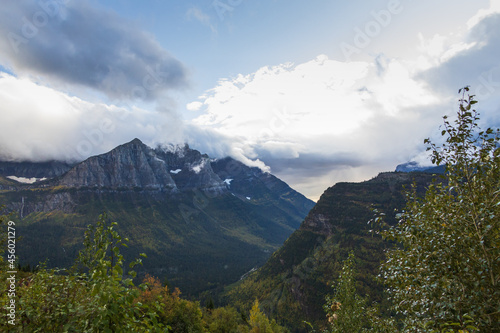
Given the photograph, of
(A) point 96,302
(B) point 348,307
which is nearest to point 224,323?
(B) point 348,307

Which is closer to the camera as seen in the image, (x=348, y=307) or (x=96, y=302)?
(x=96, y=302)

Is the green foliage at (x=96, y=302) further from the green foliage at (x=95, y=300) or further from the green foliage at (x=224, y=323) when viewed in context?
the green foliage at (x=224, y=323)

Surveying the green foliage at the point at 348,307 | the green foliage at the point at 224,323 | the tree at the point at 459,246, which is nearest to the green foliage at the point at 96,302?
the tree at the point at 459,246

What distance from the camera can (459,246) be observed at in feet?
25.2

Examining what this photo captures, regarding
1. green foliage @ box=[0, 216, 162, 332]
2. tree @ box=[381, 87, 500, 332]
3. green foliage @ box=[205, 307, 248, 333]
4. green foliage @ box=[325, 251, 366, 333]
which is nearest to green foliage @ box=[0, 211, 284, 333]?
green foliage @ box=[0, 216, 162, 332]

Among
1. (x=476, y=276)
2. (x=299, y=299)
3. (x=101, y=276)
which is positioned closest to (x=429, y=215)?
(x=476, y=276)

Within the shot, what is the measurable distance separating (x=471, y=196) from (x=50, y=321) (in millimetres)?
13417

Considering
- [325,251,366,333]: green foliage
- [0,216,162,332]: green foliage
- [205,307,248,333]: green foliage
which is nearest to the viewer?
[0,216,162,332]: green foliage

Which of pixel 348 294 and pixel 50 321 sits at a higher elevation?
pixel 50 321

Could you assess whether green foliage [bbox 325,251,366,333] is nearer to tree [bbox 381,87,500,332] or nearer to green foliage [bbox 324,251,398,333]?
green foliage [bbox 324,251,398,333]

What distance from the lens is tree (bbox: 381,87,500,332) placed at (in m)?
6.83

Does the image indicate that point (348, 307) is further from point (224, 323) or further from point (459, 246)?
point (224, 323)

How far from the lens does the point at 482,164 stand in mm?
7980

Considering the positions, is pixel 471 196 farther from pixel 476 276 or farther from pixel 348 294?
pixel 348 294
